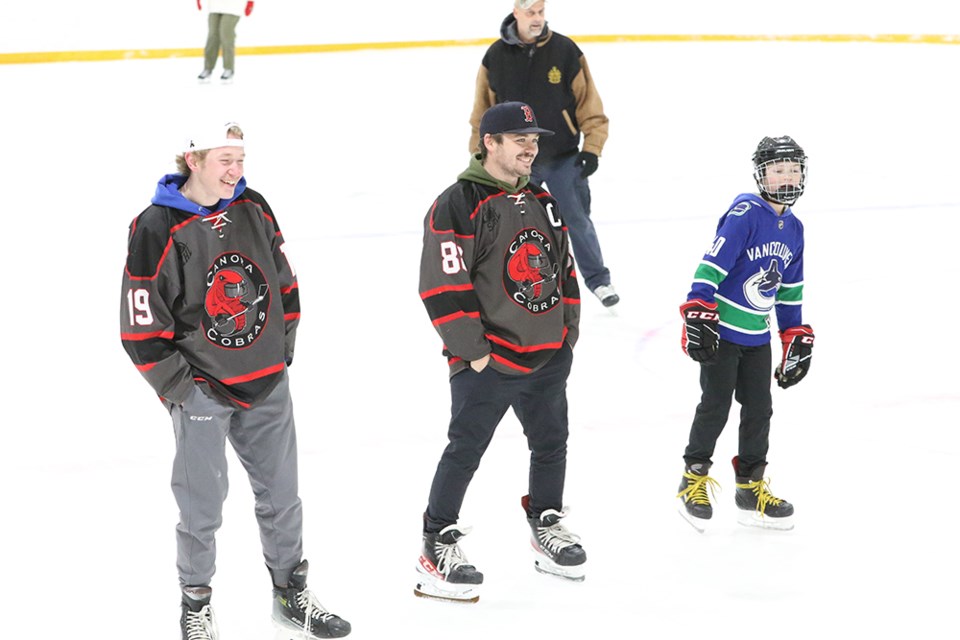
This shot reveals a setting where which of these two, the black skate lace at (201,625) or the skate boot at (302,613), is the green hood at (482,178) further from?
the black skate lace at (201,625)

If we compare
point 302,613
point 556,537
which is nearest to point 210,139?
point 302,613

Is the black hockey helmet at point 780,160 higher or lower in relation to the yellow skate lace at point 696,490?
higher

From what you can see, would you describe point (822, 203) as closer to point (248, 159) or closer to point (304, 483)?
point (248, 159)

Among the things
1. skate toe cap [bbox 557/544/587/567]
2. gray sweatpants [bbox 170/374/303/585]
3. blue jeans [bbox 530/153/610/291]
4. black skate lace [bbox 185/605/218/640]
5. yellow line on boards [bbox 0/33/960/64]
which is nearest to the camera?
gray sweatpants [bbox 170/374/303/585]

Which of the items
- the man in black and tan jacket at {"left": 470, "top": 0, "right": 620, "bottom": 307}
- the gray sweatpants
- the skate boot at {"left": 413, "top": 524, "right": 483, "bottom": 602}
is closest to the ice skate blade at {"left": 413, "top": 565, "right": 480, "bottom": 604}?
the skate boot at {"left": 413, "top": 524, "right": 483, "bottom": 602}

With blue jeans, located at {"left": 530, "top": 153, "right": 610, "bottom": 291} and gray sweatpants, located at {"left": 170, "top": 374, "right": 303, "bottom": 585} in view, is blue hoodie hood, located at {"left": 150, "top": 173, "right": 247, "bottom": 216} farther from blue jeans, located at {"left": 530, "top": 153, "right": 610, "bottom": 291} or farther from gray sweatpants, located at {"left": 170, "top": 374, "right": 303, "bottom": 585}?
blue jeans, located at {"left": 530, "top": 153, "right": 610, "bottom": 291}

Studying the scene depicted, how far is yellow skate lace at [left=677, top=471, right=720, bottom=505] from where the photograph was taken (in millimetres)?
3975

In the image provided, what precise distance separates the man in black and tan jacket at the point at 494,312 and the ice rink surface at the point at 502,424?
0.64ft

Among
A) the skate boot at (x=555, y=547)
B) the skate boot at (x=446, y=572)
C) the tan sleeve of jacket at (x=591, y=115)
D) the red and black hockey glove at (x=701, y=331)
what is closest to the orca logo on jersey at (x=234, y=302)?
the skate boot at (x=446, y=572)

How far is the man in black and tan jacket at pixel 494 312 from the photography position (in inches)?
131

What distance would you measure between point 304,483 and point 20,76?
10202mm

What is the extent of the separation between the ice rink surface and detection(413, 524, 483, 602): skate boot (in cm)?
4

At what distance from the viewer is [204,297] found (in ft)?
9.77

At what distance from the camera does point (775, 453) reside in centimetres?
452
